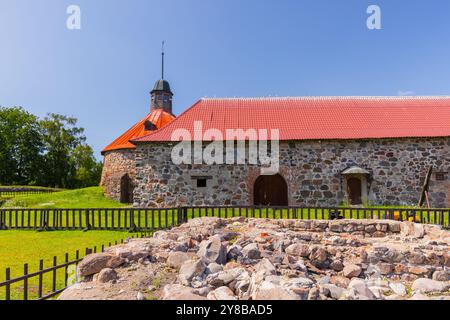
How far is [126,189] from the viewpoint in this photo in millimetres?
21578

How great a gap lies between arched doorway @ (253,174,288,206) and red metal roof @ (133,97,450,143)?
2339 mm

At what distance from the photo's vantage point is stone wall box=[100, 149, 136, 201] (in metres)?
21.6

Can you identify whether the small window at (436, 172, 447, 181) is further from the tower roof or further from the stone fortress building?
the tower roof

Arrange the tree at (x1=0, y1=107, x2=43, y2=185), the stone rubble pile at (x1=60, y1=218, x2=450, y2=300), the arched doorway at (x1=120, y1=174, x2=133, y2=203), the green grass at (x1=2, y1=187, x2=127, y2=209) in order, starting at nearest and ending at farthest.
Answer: the stone rubble pile at (x1=60, y1=218, x2=450, y2=300) → the green grass at (x1=2, y1=187, x2=127, y2=209) → the arched doorway at (x1=120, y1=174, x2=133, y2=203) → the tree at (x1=0, y1=107, x2=43, y2=185)

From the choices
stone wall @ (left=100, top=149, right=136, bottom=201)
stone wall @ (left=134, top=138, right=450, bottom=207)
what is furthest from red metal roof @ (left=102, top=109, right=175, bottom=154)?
stone wall @ (left=134, top=138, right=450, bottom=207)

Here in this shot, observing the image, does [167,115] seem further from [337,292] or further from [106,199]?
[337,292]

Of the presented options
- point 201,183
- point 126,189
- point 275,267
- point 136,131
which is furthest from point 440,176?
point 136,131

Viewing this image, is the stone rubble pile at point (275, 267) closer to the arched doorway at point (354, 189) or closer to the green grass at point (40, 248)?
the green grass at point (40, 248)

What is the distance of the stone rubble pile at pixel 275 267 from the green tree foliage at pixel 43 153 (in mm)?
41221

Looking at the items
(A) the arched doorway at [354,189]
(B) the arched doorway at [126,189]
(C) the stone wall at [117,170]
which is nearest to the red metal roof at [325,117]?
(A) the arched doorway at [354,189]

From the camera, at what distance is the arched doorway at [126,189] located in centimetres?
2142

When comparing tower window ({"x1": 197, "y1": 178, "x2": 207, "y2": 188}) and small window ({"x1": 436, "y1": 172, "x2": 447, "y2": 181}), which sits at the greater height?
small window ({"x1": 436, "y1": 172, "x2": 447, "y2": 181})

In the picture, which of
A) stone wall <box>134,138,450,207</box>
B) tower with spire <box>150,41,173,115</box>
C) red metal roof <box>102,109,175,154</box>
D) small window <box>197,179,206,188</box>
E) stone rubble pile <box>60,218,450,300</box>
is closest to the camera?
stone rubble pile <box>60,218,450,300</box>

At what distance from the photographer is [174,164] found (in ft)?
54.4
